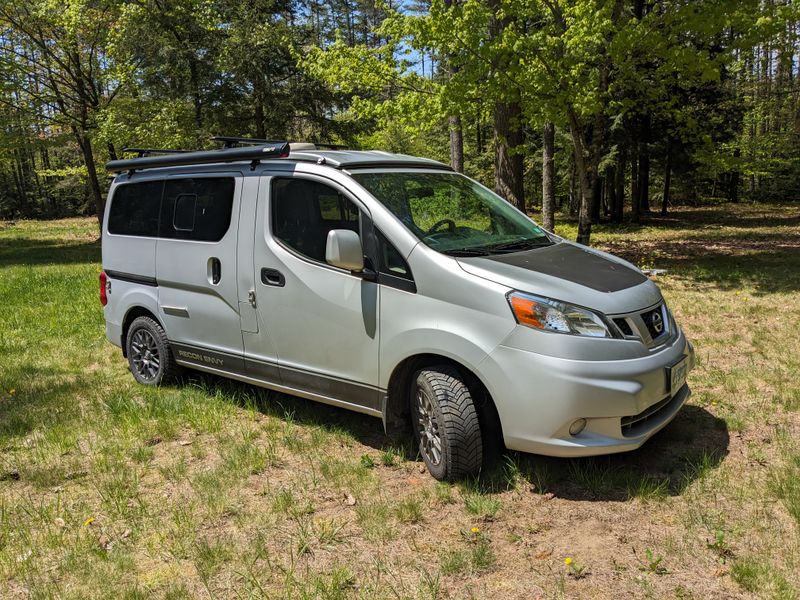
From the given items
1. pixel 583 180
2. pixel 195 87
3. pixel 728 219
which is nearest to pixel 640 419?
pixel 583 180

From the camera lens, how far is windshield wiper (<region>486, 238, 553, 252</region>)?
13.9ft

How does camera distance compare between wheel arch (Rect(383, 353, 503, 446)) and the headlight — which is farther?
wheel arch (Rect(383, 353, 503, 446))

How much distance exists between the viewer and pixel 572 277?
379cm

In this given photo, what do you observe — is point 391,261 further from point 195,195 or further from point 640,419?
point 195,195

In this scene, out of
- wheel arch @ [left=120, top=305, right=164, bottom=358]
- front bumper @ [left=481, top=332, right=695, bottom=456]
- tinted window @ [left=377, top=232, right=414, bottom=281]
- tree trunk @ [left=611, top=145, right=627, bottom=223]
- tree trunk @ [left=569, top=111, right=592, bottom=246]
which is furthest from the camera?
tree trunk @ [left=611, top=145, right=627, bottom=223]

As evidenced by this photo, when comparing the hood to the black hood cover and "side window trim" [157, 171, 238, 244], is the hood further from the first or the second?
"side window trim" [157, 171, 238, 244]

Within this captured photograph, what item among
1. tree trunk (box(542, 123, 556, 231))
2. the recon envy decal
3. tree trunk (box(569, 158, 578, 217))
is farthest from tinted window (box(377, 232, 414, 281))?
tree trunk (box(569, 158, 578, 217))

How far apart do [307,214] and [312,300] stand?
0.64 metres

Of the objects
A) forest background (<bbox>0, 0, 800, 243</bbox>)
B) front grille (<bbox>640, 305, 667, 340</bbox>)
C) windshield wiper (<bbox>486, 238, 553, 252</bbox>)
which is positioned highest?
forest background (<bbox>0, 0, 800, 243</bbox>)

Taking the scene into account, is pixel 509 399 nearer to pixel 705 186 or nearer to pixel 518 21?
pixel 518 21

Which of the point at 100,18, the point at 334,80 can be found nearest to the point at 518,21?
the point at 334,80

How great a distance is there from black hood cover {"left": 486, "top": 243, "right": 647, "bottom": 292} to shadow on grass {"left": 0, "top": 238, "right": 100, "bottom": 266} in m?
15.7

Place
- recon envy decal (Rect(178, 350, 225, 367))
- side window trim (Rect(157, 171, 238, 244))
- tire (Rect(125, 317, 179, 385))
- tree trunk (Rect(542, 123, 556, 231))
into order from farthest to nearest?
tree trunk (Rect(542, 123, 556, 231))
tire (Rect(125, 317, 179, 385))
recon envy decal (Rect(178, 350, 225, 367))
side window trim (Rect(157, 171, 238, 244))

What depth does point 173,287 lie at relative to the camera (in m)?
5.41
